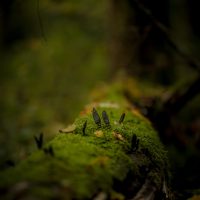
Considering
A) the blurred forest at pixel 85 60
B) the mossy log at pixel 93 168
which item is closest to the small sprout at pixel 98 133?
the mossy log at pixel 93 168

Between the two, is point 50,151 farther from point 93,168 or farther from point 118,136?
point 118,136

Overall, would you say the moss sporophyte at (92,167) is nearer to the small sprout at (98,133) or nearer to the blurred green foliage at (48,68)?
the small sprout at (98,133)

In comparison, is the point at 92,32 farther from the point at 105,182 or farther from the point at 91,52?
the point at 105,182

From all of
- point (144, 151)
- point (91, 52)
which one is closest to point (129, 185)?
point (144, 151)

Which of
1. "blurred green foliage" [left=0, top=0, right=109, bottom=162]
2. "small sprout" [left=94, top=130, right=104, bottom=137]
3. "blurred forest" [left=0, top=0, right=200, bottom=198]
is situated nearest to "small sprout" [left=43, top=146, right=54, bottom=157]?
"small sprout" [left=94, top=130, right=104, bottom=137]

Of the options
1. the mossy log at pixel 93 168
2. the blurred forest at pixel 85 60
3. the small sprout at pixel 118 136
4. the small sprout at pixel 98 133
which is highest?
the blurred forest at pixel 85 60

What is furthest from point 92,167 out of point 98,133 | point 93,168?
point 98,133

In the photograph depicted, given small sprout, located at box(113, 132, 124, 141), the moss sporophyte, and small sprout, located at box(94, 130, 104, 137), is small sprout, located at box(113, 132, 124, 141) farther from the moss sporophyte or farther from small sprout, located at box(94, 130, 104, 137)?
small sprout, located at box(94, 130, 104, 137)
